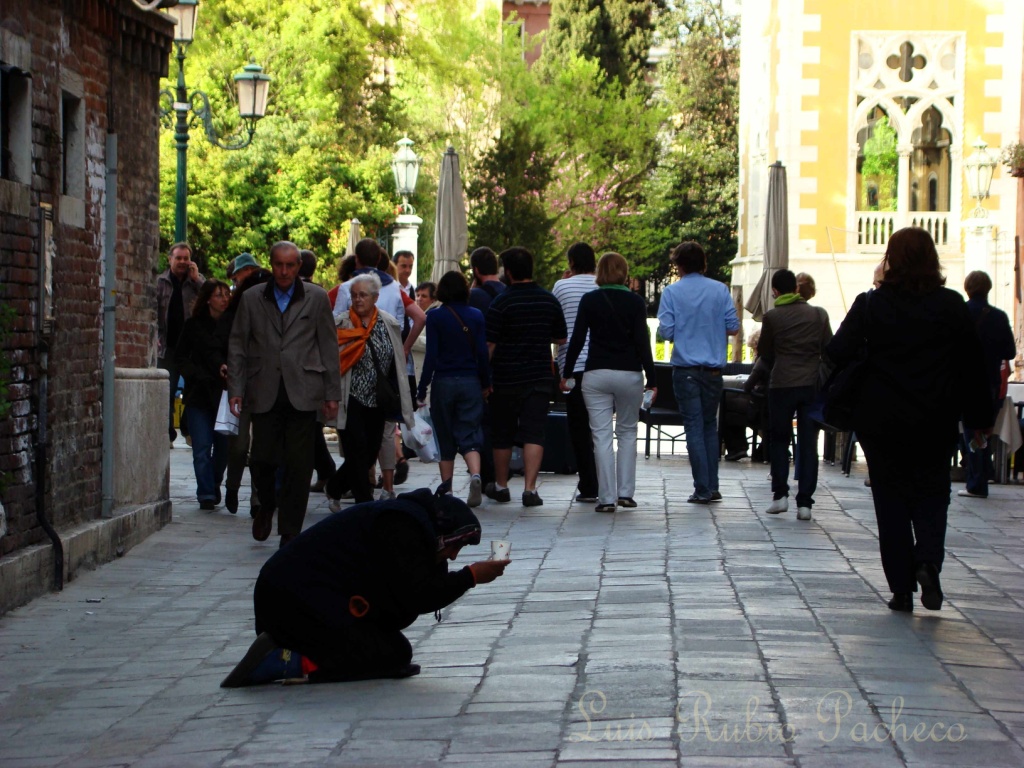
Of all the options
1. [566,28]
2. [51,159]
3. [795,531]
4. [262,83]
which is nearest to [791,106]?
[262,83]

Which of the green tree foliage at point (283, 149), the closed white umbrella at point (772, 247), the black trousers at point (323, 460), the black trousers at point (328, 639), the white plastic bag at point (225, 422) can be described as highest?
the green tree foliage at point (283, 149)

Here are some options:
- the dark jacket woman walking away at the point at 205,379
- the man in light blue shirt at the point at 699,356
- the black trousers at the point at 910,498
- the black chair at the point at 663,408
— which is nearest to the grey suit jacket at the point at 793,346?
the man in light blue shirt at the point at 699,356

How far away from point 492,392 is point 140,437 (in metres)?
2.92

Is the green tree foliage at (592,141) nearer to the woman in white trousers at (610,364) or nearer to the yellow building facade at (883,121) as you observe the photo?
the yellow building facade at (883,121)

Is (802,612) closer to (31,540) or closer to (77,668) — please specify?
(77,668)

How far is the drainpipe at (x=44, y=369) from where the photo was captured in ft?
31.0

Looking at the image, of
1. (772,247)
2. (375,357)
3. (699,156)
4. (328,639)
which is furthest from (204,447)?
(699,156)

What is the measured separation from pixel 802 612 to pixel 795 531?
3.58 meters

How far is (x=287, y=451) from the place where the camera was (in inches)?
409

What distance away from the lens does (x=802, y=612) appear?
7.97 meters

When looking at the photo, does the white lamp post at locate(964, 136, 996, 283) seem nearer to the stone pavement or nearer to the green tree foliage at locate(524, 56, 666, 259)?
the stone pavement

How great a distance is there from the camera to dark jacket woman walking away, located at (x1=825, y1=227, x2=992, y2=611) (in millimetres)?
8023

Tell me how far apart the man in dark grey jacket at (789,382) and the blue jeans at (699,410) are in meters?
0.52

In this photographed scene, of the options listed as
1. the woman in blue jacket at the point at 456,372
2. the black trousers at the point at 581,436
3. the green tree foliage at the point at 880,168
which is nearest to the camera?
the woman in blue jacket at the point at 456,372
